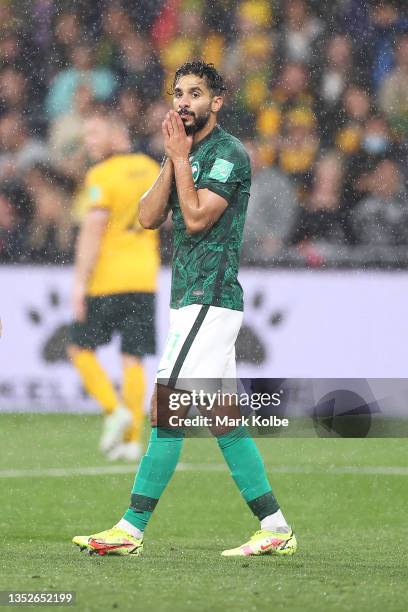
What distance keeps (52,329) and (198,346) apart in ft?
20.0

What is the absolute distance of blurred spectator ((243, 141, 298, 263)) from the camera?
39.3 ft

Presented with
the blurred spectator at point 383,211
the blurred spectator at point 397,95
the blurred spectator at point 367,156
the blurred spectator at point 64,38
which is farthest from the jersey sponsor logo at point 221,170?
the blurred spectator at point 64,38

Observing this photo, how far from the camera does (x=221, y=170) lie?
4.93 meters

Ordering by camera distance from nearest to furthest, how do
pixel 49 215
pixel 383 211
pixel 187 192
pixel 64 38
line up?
pixel 187 192, pixel 383 211, pixel 49 215, pixel 64 38

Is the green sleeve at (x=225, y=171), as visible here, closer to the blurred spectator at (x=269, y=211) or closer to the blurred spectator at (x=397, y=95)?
the blurred spectator at (x=269, y=211)

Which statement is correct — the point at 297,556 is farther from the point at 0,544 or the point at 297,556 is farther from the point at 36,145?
the point at 36,145

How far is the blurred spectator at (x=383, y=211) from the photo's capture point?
12094 millimetres

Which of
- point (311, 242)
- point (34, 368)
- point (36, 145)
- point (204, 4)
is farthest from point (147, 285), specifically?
point (204, 4)

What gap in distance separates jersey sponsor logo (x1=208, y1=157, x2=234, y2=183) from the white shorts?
0.42 meters

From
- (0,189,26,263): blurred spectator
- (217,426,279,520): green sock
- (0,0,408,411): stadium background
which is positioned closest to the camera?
(217,426,279,520): green sock

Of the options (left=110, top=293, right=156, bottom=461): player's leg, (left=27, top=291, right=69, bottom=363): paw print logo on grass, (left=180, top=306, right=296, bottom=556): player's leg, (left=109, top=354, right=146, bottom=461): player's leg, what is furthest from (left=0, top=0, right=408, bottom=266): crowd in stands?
(left=180, top=306, right=296, bottom=556): player's leg

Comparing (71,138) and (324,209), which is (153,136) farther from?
(324,209)

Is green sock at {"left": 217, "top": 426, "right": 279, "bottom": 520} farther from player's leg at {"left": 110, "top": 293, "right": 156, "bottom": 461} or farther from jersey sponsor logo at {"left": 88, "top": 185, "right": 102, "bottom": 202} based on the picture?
jersey sponsor logo at {"left": 88, "top": 185, "right": 102, "bottom": 202}

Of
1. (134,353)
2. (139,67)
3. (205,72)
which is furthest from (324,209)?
(205,72)
